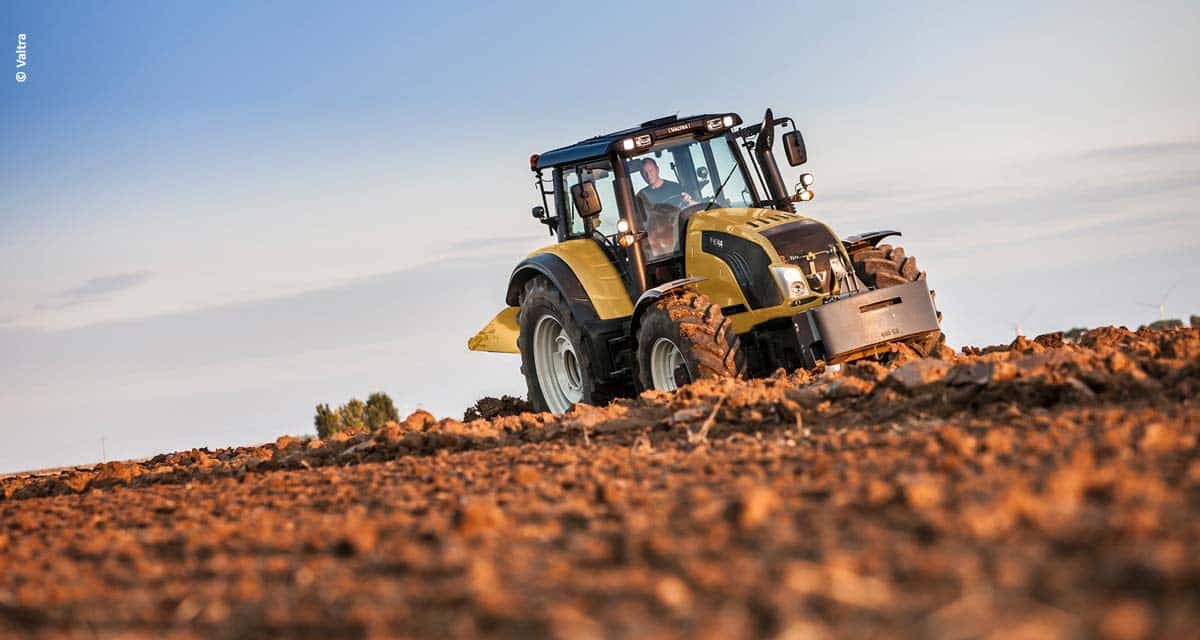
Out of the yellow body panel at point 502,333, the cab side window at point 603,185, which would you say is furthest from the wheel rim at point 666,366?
the yellow body panel at point 502,333

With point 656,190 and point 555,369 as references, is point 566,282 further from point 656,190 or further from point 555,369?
point 555,369

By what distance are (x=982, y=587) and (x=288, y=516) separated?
13.7 feet

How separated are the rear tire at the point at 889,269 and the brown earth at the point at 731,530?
9.08 ft

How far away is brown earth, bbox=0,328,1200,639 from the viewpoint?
3.30 metres

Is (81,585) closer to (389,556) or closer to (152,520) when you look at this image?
(389,556)

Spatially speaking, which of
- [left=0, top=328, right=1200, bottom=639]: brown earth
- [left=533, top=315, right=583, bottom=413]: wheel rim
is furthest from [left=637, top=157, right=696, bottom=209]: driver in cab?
[left=0, top=328, right=1200, bottom=639]: brown earth

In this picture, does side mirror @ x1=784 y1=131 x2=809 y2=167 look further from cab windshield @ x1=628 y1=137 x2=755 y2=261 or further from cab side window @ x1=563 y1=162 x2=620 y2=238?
cab side window @ x1=563 y1=162 x2=620 y2=238

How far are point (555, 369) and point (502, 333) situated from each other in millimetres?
1036

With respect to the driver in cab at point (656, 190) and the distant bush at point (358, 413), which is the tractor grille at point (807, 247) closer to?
the driver in cab at point (656, 190)

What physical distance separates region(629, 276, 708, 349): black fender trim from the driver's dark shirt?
2.74ft

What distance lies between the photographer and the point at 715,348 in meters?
10.9

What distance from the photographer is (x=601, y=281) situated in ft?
40.5

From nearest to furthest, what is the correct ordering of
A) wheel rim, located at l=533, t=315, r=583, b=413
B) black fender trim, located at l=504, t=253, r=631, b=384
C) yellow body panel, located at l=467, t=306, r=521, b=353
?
black fender trim, located at l=504, t=253, r=631, b=384 → wheel rim, located at l=533, t=315, r=583, b=413 → yellow body panel, located at l=467, t=306, r=521, b=353

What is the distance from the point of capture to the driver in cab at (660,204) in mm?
12289
